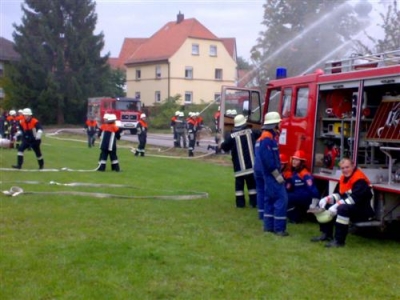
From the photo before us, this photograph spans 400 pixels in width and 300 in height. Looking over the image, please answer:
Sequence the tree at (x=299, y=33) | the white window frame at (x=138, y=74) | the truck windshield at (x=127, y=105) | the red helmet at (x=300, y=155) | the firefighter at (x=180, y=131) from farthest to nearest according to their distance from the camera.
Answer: the white window frame at (x=138, y=74) < the truck windshield at (x=127, y=105) < the tree at (x=299, y=33) < the firefighter at (x=180, y=131) < the red helmet at (x=300, y=155)

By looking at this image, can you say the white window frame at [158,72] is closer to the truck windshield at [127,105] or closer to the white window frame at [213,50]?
the white window frame at [213,50]

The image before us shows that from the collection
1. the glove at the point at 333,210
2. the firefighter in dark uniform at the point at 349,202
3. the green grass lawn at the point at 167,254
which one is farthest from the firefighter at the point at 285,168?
the glove at the point at 333,210

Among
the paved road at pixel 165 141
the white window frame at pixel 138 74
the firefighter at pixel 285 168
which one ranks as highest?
the white window frame at pixel 138 74

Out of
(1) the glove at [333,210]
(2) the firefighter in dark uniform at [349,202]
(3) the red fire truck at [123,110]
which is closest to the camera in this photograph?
(2) the firefighter in dark uniform at [349,202]

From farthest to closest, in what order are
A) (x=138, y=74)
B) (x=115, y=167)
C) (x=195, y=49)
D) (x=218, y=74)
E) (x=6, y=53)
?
(x=6, y=53), (x=138, y=74), (x=218, y=74), (x=195, y=49), (x=115, y=167)

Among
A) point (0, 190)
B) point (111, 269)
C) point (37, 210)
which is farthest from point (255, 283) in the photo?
point (0, 190)

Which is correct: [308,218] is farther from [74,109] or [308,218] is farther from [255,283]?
[74,109]

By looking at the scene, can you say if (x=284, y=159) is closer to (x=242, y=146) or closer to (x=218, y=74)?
(x=242, y=146)

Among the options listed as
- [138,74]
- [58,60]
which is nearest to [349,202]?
[58,60]

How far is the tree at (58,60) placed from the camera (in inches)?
2338

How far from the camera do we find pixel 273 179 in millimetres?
9320

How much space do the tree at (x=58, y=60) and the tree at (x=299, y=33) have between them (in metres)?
16.5

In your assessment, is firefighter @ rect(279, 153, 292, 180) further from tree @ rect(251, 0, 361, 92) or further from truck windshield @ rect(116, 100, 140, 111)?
truck windshield @ rect(116, 100, 140, 111)

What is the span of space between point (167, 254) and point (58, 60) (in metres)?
54.2
